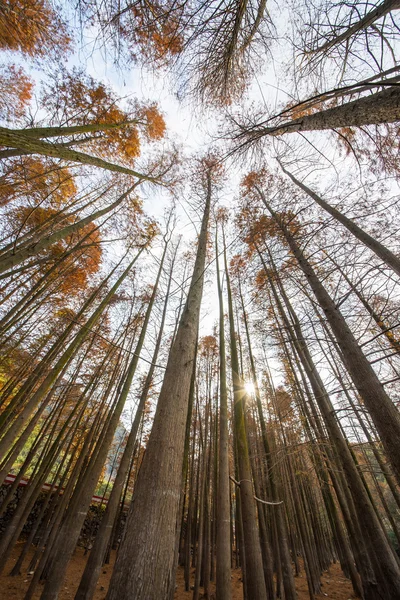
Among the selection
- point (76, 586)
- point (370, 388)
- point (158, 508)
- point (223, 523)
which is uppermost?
point (370, 388)

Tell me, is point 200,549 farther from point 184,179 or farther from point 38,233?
point 184,179

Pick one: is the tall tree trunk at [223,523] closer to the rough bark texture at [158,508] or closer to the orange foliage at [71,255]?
the rough bark texture at [158,508]

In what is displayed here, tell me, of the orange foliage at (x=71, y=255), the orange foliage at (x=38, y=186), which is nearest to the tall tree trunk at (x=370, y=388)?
the orange foliage at (x=71, y=255)

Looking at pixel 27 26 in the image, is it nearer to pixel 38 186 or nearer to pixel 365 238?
pixel 38 186

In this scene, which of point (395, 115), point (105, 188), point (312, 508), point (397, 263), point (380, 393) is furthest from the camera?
point (312, 508)

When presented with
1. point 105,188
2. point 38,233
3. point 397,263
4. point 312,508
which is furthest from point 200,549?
point 105,188

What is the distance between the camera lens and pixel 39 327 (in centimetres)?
682

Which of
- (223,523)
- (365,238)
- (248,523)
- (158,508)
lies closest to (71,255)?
(158,508)

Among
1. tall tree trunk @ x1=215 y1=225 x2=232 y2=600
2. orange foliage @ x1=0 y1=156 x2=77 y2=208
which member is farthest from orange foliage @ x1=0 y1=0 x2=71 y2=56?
tall tree trunk @ x1=215 y1=225 x2=232 y2=600

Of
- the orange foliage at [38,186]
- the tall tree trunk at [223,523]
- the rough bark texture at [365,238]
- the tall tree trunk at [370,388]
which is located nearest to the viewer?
the tall tree trunk at [370,388]

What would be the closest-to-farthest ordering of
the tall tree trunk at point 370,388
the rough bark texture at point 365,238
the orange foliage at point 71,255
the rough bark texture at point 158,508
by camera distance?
the rough bark texture at point 158,508
the tall tree trunk at point 370,388
the rough bark texture at point 365,238
the orange foliage at point 71,255

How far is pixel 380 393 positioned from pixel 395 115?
9.03 ft

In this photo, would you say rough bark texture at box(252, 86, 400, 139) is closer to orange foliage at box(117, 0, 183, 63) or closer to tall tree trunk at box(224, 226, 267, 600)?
orange foliage at box(117, 0, 183, 63)

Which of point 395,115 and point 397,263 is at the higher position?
point 397,263
